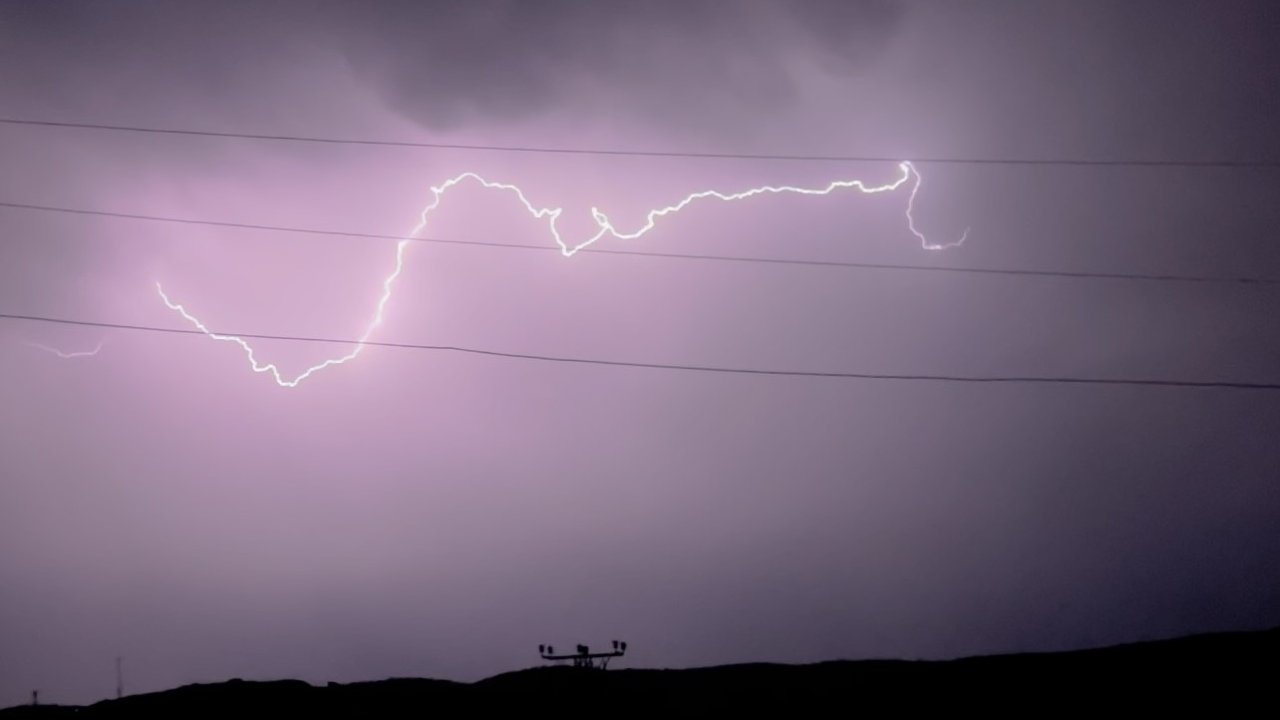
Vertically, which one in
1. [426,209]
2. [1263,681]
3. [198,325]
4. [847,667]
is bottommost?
[1263,681]

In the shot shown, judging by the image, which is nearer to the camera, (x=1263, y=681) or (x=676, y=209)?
(x=1263, y=681)

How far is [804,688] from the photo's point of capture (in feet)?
24.8

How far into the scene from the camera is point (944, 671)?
7.56 m

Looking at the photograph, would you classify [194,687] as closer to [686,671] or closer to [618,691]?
[618,691]

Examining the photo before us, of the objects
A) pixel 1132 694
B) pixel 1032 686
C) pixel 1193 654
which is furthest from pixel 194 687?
pixel 1193 654

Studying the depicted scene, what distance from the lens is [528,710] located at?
23.9ft

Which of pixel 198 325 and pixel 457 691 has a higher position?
pixel 198 325

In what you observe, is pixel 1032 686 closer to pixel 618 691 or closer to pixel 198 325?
pixel 618 691

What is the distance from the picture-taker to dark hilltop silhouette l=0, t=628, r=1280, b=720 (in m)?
6.98

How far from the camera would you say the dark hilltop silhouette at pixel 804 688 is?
22.9ft

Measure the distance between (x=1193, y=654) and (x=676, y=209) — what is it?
7758 millimetres

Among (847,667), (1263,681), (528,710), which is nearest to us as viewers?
(1263,681)

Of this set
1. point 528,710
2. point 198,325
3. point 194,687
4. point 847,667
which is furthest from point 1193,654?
point 198,325

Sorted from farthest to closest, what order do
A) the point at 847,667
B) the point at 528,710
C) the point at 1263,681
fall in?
the point at 847,667, the point at 528,710, the point at 1263,681
